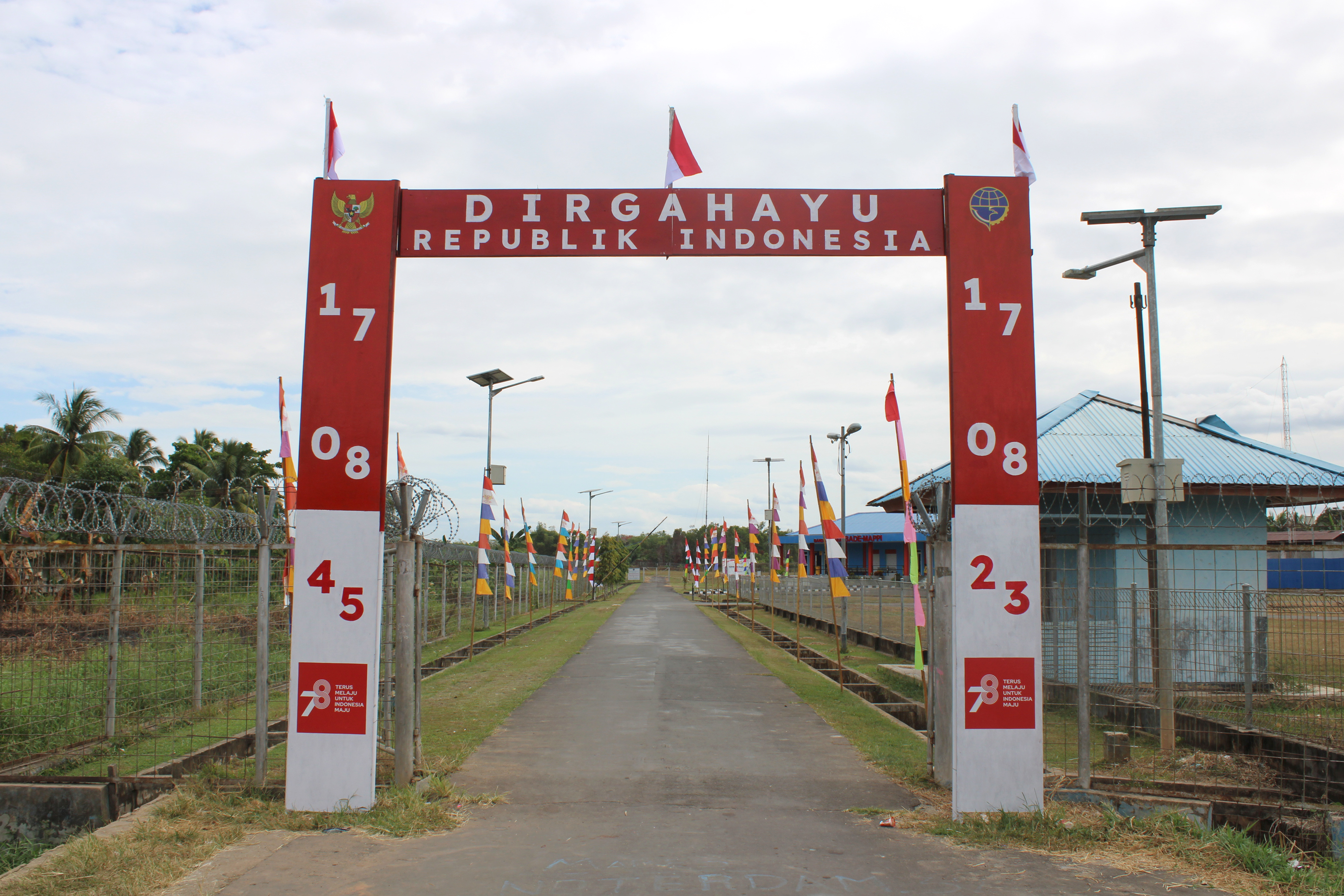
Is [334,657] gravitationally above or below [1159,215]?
below

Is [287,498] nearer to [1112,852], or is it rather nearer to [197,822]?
[197,822]

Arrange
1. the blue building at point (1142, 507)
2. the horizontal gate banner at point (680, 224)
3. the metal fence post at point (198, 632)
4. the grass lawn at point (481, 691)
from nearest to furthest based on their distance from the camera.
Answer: the horizontal gate banner at point (680, 224), the metal fence post at point (198, 632), the grass lawn at point (481, 691), the blue building at point (1142, 507)

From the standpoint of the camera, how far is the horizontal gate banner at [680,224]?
784cm

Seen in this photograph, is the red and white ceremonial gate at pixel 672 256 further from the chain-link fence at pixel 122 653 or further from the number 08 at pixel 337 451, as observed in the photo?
the chain-link fence at pixel 122 653

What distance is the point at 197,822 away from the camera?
668cm

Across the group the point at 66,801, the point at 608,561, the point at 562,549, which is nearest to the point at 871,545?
the point at 608,561

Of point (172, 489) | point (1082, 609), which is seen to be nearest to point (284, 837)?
point (1082, 609)

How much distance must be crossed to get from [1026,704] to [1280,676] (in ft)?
7.43

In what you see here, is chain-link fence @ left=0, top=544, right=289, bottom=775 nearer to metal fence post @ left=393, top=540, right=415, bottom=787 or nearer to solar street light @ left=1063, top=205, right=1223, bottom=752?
metal fence post @ left=393, top=540, right=415, bottom=787

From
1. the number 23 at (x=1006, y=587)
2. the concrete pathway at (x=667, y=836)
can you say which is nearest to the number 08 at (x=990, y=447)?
the number 23 at (x=1006, y=587)

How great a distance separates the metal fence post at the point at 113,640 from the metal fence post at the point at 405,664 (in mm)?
3238

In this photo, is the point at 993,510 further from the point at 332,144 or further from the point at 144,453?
the point at 144,453

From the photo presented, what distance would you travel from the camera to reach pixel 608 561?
62.9 m

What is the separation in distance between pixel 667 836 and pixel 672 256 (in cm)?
463
